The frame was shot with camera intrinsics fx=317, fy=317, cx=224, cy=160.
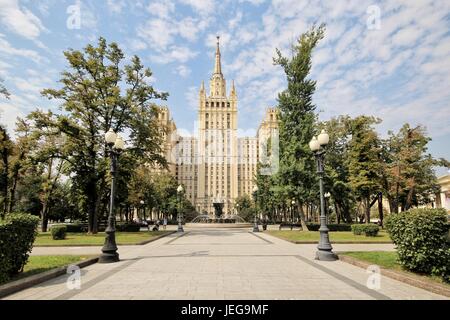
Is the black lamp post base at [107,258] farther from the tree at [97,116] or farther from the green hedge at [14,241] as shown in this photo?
the tree at [97,116]

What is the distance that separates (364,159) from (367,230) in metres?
15.8

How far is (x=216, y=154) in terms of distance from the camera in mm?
129000

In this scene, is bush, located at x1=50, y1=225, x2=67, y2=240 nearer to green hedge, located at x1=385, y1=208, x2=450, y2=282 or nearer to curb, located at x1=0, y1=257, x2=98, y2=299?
curb, located at x1=0, y1=257, x2=98, y2=299

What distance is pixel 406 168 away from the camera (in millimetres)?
33938

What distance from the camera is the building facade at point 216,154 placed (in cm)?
12338

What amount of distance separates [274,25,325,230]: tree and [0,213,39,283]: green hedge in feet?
79.6

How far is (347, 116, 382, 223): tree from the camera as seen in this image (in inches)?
1455

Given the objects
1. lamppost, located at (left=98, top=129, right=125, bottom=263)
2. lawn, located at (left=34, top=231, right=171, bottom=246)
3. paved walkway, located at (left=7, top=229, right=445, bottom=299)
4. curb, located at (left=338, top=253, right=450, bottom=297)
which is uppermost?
lamppost, located at (left=98, top=129, right=125, bottom=263)

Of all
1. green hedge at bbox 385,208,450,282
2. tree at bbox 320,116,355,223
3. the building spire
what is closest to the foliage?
tree at bbox 320,116,355,223

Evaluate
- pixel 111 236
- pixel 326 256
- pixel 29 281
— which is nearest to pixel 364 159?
pixel 326 256

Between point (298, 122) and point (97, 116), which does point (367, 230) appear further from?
point (97, 116)

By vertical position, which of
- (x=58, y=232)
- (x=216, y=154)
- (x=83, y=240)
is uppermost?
(x=216, y=154)
